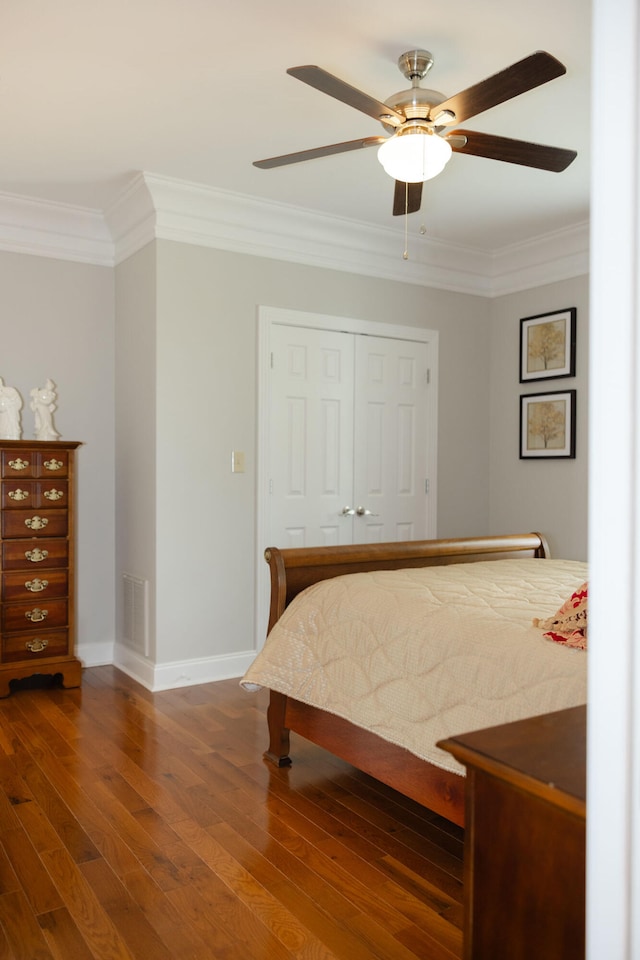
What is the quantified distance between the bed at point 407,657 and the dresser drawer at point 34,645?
5.23 feet

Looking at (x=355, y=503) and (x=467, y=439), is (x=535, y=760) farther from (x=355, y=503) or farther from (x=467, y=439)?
(x=467, y=439)

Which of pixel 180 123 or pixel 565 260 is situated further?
pixel 565 260

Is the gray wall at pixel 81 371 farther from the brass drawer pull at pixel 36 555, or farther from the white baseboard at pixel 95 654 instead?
the brass drawer pull at pixel 36 555

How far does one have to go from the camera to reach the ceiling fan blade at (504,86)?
2070mm

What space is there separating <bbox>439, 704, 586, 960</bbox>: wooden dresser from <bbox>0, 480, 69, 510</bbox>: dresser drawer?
340 cm

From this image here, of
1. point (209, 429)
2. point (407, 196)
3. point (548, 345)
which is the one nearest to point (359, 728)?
point (407, 196)

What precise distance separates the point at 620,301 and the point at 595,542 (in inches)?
9.8

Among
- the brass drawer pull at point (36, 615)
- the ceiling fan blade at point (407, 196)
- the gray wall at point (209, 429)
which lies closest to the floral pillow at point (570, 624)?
the ceiling fan blade at point (407, 196)

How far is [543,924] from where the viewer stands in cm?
102

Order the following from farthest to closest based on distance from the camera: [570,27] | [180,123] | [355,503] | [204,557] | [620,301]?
[355,503] → [204,557] → [180,123] → [570,27] → [620,301]

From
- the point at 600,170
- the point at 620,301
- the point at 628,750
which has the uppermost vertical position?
the point at 600,170

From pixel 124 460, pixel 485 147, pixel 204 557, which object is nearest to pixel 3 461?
pixel 124 460

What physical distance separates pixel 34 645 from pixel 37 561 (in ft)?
1.47

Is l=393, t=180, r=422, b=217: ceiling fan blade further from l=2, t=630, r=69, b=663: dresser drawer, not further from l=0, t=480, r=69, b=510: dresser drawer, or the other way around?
l=2, t=630, r=69, b=663: dresser drawer
